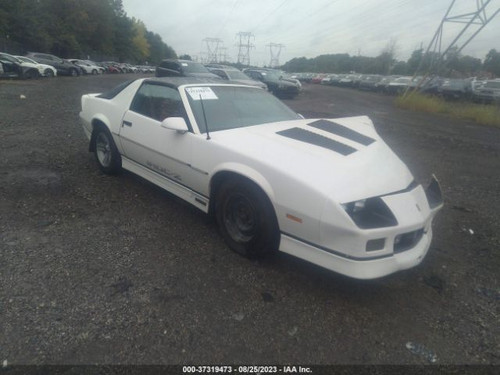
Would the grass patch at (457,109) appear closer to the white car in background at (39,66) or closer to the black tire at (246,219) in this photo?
the black tire at (246,219)

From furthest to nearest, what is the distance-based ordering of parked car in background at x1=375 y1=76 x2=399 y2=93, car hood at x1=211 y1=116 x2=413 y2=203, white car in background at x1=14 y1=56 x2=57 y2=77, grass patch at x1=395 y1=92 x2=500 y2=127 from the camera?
parked car in background at x1=375 y1=76 x2=399 y2=93 < white car in background at x1=14 y1=56 x2=57 y2=77 < grass patch at x1=395 y1=92 x2=500 y2=127 < car hood at x1=211 y1=116 x2=413 y2=203

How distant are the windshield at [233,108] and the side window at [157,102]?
0.18 metres

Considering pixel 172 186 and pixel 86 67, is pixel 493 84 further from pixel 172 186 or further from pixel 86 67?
pixel 86 67

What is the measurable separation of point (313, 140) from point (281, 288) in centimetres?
127

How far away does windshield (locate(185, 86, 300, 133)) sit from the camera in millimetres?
3070

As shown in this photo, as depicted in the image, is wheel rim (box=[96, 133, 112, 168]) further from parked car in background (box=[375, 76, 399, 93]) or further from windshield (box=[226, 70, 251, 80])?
parked car in background (box=[375, 76, 399, 93])

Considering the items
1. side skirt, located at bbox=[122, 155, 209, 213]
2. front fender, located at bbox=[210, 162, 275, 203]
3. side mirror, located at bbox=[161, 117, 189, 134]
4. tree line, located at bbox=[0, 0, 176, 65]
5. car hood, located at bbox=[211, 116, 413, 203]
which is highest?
tree line, located at bbox=[0, 0, 176, 65]

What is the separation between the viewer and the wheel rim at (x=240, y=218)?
101 inches

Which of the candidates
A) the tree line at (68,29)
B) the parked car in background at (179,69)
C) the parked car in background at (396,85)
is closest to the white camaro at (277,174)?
the parked car in background at (179,69)

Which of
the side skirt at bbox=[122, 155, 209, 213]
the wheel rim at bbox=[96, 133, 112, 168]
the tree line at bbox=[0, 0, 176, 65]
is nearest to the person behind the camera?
the side skirt at bbox=[122, 155, 209, 213]

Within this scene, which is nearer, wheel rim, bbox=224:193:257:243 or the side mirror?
wheel rim, bbox=224:193:257:243

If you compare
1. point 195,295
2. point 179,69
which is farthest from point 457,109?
point 195,295

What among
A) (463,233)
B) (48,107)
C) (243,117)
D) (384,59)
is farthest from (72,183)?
(384,59)

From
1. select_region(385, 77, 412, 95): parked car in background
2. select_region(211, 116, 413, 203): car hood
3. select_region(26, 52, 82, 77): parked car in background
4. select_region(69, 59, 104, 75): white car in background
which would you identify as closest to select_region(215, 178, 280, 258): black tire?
select_region(211, 116, 413, 203): car hood
